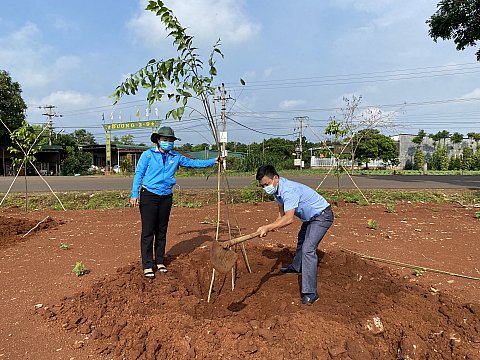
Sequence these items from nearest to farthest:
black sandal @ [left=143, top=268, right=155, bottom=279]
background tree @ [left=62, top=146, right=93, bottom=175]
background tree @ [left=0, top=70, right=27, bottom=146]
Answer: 1. black sandal @ [left=143, top=268, right=155, bottom=279]
2. background tree @ [left=0, top=70, right=27, bottom=146]
3. background tree @ [left=62, top=146, right=93, bottom=175]

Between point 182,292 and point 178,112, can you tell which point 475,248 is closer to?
point 182,292

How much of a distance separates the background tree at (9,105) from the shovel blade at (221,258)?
3701 cm

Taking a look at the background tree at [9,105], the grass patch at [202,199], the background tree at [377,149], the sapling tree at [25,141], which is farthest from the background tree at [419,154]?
the sapling tree at [25,141]

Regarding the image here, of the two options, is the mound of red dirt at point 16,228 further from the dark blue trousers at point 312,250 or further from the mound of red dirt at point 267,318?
the dark blue trousers at point 312,250

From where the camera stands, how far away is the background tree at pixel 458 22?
11203 millimetres

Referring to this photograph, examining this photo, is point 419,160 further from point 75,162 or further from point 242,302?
point 242,302

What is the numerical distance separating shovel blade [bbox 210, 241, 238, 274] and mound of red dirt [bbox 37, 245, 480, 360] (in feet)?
1.51

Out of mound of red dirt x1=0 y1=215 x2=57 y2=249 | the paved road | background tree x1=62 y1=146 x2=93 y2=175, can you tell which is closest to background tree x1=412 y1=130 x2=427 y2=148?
the paved road

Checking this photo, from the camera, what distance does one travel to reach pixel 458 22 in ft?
37.7

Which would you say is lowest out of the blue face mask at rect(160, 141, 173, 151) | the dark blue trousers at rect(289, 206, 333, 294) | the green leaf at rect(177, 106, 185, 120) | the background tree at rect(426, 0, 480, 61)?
the dark blue trousers at rect(289, 206, 333, 294)

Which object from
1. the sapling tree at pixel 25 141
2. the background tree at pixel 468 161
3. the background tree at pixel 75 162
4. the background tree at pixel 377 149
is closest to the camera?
the sapling tree at pixel 25 141

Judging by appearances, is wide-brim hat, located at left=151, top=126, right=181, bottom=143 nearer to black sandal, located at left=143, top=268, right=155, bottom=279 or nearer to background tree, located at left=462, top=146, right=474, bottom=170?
black sandal, located at left=143, top=268, right=155, bottom=279

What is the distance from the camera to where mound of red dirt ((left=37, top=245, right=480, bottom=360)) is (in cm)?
288

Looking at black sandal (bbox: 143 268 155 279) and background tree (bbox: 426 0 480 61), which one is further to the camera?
background tree (bbox: 426 0 480 61)
